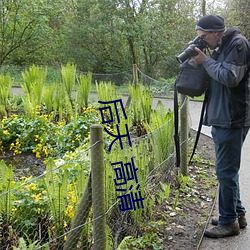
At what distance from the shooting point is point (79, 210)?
252 cm

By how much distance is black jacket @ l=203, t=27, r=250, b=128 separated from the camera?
9.47 feet

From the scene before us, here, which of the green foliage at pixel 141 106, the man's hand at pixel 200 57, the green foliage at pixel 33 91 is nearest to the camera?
the man's hand at pixel 200 57

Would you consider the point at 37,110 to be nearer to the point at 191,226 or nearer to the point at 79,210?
the point at 191,226

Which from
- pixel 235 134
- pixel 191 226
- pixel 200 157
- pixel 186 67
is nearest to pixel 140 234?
pixel 191 226

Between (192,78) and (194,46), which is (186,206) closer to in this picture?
(192,78)

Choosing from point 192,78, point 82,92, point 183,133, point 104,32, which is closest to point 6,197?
point 192,78

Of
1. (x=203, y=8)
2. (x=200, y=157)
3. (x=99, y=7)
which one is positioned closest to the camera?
(x=200, y=157)

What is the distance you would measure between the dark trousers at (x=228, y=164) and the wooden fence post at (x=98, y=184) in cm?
118

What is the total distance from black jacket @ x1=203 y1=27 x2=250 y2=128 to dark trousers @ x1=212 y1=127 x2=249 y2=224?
0.31ft

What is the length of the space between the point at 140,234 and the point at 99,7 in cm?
1382

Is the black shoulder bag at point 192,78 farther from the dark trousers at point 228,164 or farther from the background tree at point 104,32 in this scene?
the background tree at point 104,32

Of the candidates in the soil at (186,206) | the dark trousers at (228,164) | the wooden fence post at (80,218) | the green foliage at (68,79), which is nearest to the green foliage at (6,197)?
the wooden fence post at (80,218)

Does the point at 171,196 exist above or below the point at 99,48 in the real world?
below

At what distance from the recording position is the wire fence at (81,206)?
2.52 m
